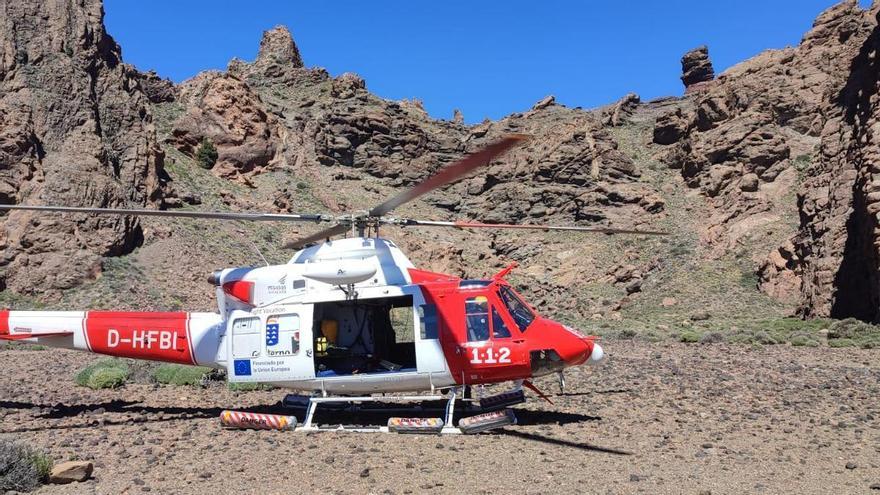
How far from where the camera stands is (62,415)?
35.1ft

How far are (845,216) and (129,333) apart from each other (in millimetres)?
29295

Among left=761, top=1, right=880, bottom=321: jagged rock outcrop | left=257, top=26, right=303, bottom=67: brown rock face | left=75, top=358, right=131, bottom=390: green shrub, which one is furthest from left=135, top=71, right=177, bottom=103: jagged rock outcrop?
left=761, top=1, right=880, bottom=321: jagged rock outcrop

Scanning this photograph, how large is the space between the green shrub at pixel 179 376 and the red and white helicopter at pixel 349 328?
3.01 metres

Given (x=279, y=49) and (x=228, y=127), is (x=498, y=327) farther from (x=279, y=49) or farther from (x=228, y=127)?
(x=279, y=49)

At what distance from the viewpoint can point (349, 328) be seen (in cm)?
1048

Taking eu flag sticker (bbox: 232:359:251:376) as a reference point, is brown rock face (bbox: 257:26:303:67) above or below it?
above

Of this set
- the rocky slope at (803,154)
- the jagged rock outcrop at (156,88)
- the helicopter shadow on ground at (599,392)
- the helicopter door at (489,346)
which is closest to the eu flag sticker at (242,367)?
the helicopter door at (489,346)

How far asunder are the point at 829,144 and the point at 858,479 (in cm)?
3184

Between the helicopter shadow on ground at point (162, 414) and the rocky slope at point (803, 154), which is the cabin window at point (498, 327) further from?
the rocky slope at point (803, 154)

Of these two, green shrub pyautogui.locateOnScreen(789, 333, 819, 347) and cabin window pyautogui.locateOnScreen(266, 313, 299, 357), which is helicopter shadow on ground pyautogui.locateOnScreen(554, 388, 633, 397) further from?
green shrub pyautogui.locateOnScreen(789, 333, 819, 347)

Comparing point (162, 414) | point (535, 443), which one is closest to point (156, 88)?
point (162, 414)

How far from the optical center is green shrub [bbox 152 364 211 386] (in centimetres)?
1386

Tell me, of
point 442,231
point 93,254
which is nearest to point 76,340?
point 93,254

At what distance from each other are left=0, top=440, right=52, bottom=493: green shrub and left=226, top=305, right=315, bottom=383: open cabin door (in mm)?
3507
